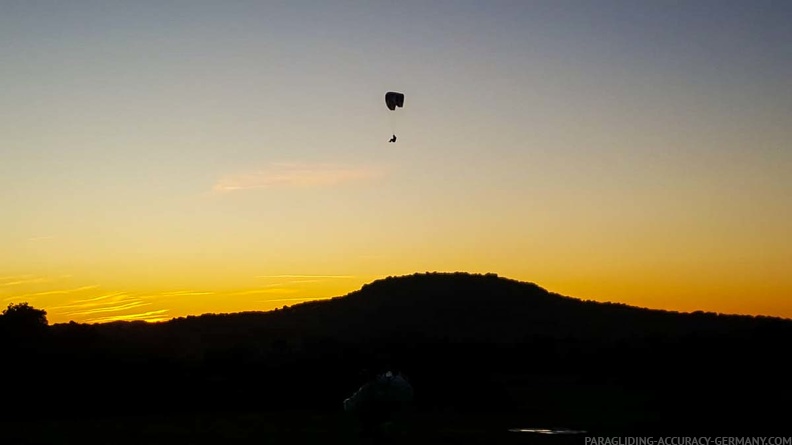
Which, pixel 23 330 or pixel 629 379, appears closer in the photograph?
pixel 629 379

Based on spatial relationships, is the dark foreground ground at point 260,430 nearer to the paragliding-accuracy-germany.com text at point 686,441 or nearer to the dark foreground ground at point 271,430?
the dark foreground ground at point 271,430

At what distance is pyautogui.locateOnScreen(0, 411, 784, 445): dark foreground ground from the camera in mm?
43562

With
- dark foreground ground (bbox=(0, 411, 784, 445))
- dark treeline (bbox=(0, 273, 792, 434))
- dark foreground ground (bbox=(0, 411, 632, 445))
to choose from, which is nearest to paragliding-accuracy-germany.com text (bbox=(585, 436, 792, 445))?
dark foreground ground (bbox=(0, 411, 784, 445))

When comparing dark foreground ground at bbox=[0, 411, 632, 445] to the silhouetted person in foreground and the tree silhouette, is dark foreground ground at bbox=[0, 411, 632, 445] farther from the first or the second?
the tree silhouette

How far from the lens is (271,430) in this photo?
50875 mm

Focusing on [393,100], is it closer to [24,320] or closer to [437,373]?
[437,373]

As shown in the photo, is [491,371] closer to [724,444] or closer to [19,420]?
[19,420]

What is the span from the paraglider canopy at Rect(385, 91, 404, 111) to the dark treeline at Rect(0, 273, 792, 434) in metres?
18.5

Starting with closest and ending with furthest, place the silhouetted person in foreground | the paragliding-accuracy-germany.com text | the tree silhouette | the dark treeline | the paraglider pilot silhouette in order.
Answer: the silhouetted person in foreground < the paragliding-accuracy-germany.com text < the paraglider pilot silhouette < the dark treeline < the tree silhouette

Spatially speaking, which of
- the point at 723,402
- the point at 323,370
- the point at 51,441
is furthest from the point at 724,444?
the point at 323,370

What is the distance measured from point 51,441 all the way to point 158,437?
16.3 feet

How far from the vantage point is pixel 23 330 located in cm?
8925

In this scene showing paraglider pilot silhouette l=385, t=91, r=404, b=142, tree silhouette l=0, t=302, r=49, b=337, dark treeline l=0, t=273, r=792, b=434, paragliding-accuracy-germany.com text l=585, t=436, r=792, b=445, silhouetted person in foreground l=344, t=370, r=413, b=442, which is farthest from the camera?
tree silhouette l=0, t=302, r=49, b=337

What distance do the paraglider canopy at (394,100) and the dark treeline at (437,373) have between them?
18546mm
